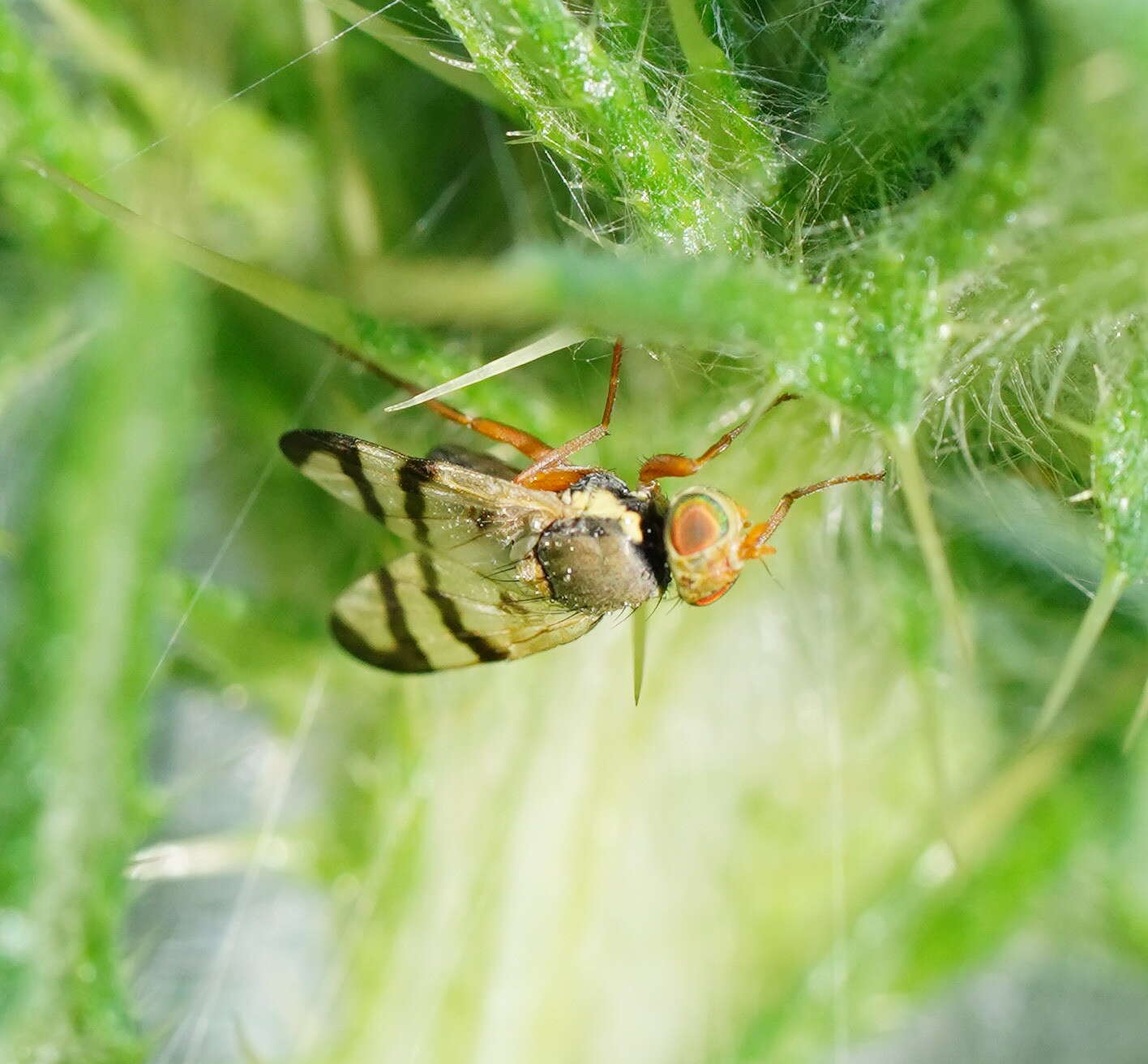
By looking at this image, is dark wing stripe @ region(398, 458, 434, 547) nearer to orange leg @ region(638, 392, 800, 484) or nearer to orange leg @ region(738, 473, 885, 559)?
orange leg @ region(638, 392, 800, 484)

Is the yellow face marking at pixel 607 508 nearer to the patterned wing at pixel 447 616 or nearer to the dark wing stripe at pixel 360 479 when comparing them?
the patterned wing at pixel 447 616

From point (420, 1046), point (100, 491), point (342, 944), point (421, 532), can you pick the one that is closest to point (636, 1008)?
point (420, 1046)

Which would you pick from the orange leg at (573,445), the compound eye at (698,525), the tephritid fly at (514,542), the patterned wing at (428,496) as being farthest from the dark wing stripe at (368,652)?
the compound eye at (698,525)

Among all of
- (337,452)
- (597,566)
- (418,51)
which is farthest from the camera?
(597,566)

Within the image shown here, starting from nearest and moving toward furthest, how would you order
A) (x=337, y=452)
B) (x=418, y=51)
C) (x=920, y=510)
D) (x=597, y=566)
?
1. (x=920, y=510)
2. (x=418, y=51)
3. (x=337, y=452)
4. (x=597, y=566)

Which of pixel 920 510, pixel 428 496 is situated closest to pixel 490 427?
pixel 428 496

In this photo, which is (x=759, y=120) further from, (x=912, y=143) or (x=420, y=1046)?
(x=420, y=1046)

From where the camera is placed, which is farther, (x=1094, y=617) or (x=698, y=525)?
(x=698, y=525)

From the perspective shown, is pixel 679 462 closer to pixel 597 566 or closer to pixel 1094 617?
pixel 597 566

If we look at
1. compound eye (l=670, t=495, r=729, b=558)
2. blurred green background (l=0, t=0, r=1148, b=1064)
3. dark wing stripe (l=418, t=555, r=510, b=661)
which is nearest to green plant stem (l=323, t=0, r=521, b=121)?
blurred green background (l=0, t=0, r=1148, b=1064)
